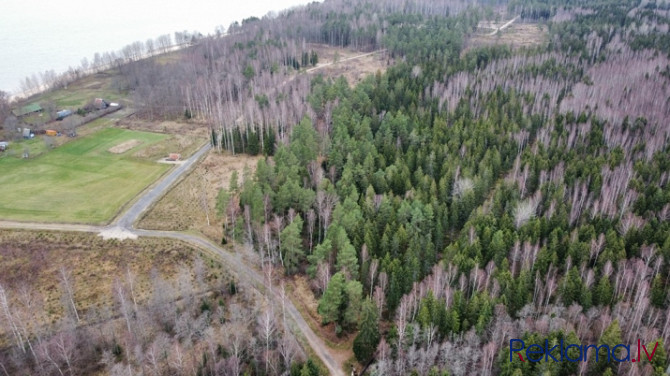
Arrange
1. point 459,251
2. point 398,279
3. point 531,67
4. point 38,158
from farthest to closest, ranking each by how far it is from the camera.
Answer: point 531,67 → point 38,158 → point 459,251 → point 398,279

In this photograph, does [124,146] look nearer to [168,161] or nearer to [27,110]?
[168,161]

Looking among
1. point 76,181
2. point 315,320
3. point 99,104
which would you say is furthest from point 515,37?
point 315,320

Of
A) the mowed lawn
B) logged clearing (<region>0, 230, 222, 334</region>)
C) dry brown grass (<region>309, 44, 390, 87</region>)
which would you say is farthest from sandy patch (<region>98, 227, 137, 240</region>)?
dry brown grass (<region>309, 44, 390, 87</region>)

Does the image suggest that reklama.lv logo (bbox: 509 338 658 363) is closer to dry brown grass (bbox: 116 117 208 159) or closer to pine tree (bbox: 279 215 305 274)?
pine tree (bbox: 279 215 305 274)

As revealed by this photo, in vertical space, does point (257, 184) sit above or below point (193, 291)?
above

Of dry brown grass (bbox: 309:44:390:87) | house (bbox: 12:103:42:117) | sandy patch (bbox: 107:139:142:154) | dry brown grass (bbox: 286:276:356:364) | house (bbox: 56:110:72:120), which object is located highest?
dry brown grass (bbox: 309:44:390:87)

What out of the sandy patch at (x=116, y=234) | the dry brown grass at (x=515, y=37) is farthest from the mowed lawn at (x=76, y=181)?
the dry brown grass at (x=515, y=37)

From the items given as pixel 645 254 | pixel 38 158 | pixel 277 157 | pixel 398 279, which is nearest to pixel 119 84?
pixel 38 158

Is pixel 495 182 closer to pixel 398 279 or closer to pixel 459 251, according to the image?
pixel 459 251
